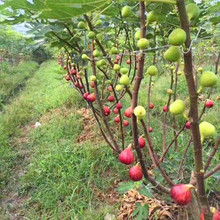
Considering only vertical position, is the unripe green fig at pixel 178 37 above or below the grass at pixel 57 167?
above

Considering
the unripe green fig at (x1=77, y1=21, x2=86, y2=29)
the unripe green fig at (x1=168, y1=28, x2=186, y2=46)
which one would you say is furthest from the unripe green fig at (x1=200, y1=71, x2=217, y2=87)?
the unripe green fig at (x1=77, y1=21, x2=86, y2=29)

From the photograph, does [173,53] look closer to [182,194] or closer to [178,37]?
[178,37]

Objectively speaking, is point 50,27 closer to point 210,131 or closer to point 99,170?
point 210,131

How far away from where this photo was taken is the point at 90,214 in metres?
1.80

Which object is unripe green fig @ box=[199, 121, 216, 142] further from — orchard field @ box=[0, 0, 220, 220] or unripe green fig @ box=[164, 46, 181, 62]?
unripe green fig @ box=[164, 46, 181, 62]

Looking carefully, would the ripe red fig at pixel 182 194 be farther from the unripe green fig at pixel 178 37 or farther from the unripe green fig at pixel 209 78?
the unripe green fig at pixel 178 37

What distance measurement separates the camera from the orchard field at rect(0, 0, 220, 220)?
688 millimetres

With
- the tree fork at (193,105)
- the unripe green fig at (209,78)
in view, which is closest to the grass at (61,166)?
the tree fork at (193,105)

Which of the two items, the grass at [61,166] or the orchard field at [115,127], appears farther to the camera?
the grass at [61,166]

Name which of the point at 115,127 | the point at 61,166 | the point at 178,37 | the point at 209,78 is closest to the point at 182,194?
the point at 209,78

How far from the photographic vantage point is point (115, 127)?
3070 millimetres

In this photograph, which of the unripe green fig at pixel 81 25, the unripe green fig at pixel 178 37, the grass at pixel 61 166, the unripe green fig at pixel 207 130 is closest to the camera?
the unripe green fig at pixel 178 37

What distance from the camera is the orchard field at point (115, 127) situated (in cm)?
69

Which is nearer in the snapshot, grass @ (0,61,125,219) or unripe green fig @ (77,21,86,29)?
Result: unripe green fig @ (77,21,86,29)
